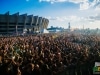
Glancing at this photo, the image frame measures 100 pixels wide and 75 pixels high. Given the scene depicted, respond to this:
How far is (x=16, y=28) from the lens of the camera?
5738 centimetres

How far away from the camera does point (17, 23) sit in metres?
57.1

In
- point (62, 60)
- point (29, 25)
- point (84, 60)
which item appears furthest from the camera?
point (29, 25)

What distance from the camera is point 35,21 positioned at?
212 ft

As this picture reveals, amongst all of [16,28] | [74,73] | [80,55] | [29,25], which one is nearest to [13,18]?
Result: [16,28]

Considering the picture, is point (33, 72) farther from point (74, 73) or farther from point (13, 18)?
point (13, 18)

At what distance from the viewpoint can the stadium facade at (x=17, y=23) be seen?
175 ft

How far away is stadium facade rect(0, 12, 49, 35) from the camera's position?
175 feet

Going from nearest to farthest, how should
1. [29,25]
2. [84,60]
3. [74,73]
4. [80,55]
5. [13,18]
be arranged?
[74,73] < [84,60] < [80,55] < [13,18] < [29,25]

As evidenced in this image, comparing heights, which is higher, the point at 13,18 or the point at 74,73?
the point at 13,18

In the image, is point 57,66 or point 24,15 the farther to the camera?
point 24,15

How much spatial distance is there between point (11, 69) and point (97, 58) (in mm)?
10559

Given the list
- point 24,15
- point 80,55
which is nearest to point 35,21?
point 24,15

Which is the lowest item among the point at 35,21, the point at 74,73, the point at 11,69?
the point at 74,73

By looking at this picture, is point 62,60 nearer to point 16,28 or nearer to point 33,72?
point 33,72
